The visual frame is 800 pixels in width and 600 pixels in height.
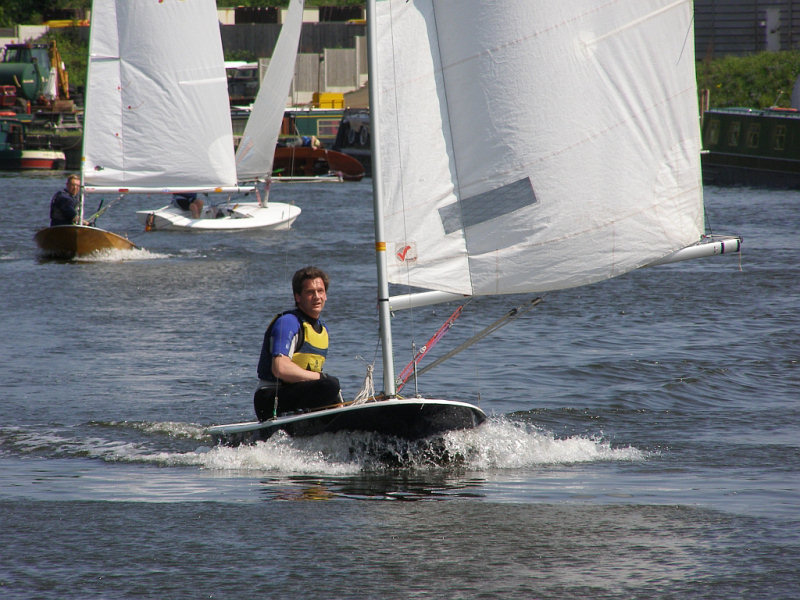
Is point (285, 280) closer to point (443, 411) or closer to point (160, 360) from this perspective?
point (160, 360)

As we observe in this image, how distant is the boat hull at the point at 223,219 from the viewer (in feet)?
99.4

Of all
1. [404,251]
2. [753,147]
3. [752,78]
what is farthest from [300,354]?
[752,78]

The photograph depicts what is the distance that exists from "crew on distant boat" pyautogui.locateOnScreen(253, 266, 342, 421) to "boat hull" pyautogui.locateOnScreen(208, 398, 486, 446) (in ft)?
0.68

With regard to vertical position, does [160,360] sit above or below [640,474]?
above

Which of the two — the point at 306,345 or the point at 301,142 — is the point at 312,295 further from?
the point at 301,142

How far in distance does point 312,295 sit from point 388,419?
3.49 ft

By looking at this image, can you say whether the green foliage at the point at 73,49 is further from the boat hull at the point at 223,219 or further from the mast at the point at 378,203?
the mast at the point at 378,203

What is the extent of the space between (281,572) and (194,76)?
22492 millimetres

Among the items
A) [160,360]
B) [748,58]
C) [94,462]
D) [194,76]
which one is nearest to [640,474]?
[94,462]

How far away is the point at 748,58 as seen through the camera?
186 ft

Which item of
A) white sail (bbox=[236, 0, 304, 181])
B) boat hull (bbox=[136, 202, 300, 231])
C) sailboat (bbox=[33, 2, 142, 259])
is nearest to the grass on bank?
white sail (bbox=[236, 0, 304, 181])

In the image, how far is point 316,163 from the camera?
163ft

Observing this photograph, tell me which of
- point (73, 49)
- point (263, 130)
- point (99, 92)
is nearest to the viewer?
point (99, 92)

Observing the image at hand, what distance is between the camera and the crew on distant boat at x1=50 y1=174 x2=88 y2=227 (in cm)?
2381
